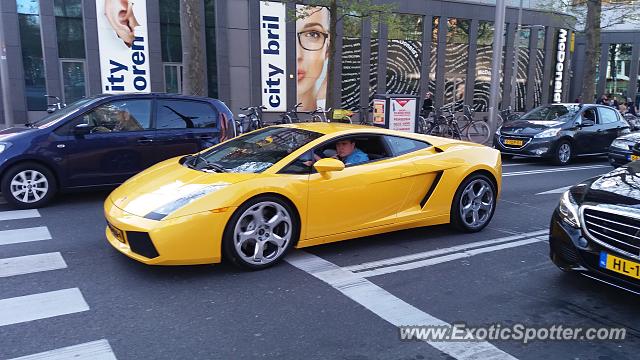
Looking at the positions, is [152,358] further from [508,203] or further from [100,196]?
[508,203]

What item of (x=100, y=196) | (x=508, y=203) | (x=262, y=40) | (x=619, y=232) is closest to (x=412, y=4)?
(x=262, y=40)

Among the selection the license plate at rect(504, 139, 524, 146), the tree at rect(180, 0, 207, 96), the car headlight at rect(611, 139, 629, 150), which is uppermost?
the tree at rect(180, 0, 207, 96)

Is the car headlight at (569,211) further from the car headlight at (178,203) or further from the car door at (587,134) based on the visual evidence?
the car door at (587,134)

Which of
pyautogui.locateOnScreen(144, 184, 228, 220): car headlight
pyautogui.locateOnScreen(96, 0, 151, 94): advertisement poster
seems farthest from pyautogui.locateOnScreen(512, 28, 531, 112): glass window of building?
pyautogui.locateOnScreen(144, 184, 228, 220): car headlight

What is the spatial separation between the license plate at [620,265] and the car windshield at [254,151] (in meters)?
2.81

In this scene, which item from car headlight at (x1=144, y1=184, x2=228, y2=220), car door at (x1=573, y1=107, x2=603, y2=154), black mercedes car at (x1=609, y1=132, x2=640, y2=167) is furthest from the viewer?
car door at (x1=573, y1=107, x2=603, y2=154)

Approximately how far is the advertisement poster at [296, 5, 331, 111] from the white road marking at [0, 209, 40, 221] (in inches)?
610

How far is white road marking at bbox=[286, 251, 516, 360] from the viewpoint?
346cm

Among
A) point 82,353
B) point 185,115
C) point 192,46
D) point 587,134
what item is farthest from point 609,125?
point 82,353

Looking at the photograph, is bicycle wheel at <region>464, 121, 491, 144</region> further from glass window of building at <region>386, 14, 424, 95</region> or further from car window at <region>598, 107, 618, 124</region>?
glass window of building at <region>386, 14, 424, 95</region>

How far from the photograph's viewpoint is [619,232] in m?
3.91

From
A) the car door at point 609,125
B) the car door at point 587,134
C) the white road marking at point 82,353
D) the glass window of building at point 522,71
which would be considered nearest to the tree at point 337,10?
the car door at point 587,134

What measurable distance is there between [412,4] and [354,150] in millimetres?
20397

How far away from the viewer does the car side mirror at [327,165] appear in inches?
194
